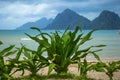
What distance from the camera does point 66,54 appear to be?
6.17 metres

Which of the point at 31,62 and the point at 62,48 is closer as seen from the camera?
the point at 31,62

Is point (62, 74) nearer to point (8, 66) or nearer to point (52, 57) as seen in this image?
point (52, 57)

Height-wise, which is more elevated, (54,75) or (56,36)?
(56,36)

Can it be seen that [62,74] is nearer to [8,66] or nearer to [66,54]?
[66,54]

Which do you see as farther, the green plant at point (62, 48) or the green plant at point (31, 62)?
the green plant at point (62, 48)

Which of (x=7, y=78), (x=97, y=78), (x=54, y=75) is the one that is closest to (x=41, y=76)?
(x=54, y=75)

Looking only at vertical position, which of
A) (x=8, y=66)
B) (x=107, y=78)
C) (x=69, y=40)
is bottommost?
(x=107, y=78)

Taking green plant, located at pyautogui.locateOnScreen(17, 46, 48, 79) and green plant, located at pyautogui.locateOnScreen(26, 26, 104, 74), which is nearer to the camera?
green plant, located at pyautogui.locateOnScreen(17, 46, 48, 79)

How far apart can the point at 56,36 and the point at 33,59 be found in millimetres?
596

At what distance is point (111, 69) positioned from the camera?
19.5 ft

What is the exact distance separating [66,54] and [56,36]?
1.25ft

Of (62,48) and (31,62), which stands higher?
(62,48)

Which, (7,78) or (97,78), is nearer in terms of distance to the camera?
(7,78)

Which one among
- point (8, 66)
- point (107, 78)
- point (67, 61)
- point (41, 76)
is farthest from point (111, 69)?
point (8, 66)
